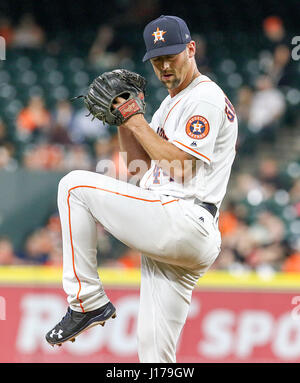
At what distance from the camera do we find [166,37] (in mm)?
2881

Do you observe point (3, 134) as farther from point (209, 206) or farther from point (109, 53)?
point (209, 206)

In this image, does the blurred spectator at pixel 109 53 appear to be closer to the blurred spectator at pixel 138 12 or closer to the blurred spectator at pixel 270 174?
the blurred spectator at pixel 138 12

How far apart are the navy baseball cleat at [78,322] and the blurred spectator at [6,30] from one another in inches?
267

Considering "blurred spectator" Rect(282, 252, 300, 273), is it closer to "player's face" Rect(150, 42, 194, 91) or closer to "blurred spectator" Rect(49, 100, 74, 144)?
"blurred spectator" Rect(49, 100, 74, 144)

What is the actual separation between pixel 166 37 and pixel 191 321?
2831mm

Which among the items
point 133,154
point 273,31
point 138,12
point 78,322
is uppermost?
point 138,12

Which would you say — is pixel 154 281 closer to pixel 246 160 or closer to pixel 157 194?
pixel 157 194

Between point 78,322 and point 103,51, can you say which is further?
point 103,51

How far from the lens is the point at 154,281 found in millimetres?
3051

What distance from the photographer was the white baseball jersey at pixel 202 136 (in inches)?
110

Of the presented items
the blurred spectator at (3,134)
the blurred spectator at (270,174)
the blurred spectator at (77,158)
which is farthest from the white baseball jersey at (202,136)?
the blurred spectator at (3,134)

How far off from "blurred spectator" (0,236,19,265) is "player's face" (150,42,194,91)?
10.5 feet

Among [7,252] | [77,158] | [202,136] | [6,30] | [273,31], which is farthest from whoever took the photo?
[6,30]

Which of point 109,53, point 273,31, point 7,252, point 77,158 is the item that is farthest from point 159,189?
point 273,31
